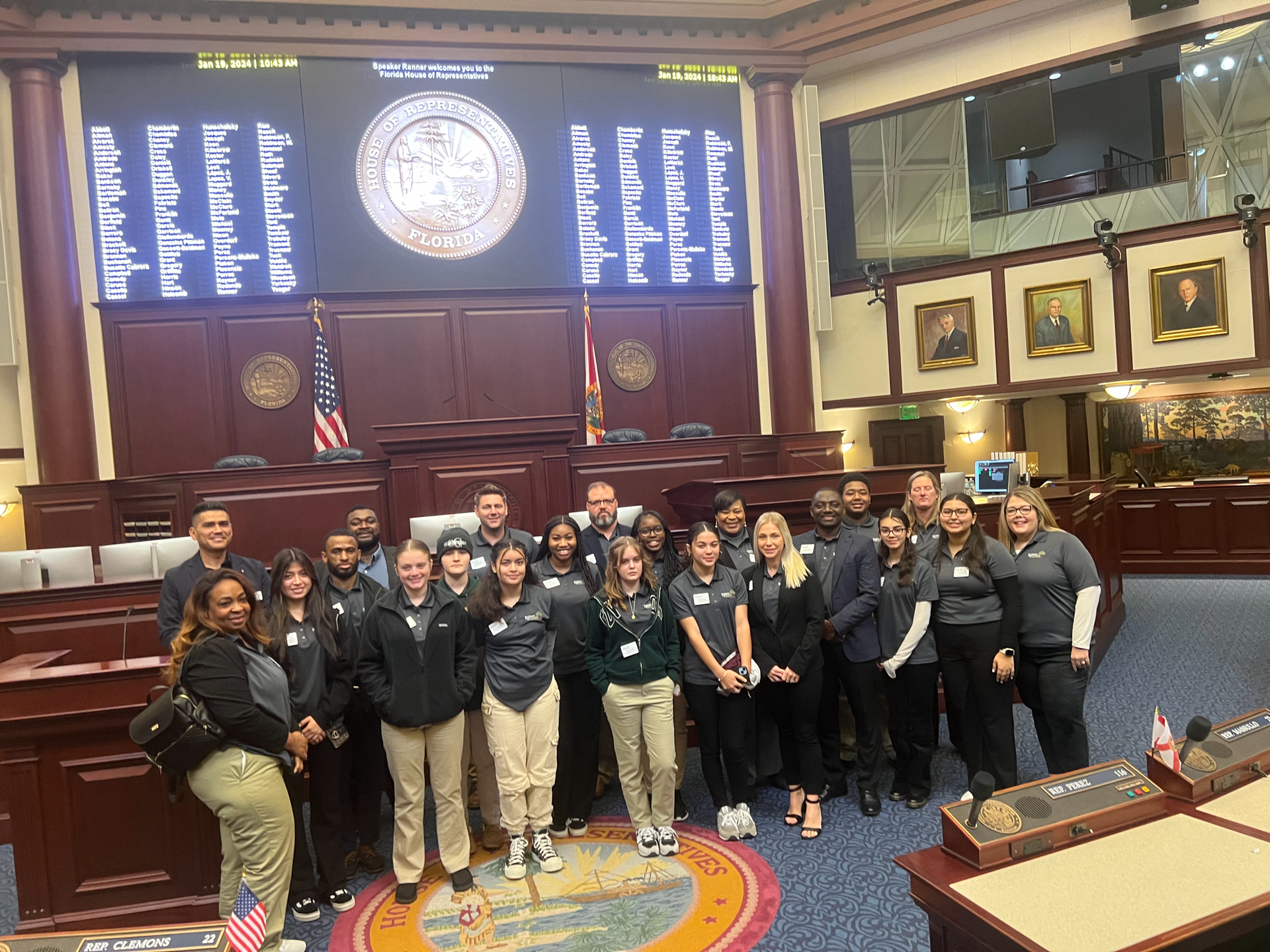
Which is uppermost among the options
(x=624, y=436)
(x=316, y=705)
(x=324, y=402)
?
(x=324, y=402)

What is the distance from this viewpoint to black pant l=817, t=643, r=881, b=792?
13.0 feet

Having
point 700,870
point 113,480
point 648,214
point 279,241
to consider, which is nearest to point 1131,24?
point 648,214

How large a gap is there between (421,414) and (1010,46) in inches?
308

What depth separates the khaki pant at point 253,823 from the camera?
2.74 metres

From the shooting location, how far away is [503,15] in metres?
8.92

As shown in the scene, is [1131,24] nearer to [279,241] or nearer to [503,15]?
[503,15]

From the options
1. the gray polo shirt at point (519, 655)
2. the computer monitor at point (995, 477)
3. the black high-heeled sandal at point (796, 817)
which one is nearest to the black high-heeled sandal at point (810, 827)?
the black high-heeled sandal at point (796, 817)

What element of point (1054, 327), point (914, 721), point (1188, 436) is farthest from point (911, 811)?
point (1188, 436)

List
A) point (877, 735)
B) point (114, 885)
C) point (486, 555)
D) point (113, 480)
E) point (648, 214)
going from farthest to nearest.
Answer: point (648, 214) < point (113, 480) < point (486, 555) < point (877, 735) < point (114, 885)

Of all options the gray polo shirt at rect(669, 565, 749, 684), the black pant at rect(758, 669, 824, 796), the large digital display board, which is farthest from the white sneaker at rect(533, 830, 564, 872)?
the large digital display board

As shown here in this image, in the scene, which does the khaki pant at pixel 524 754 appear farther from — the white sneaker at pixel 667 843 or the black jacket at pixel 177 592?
the black jacket at pixel 177 592

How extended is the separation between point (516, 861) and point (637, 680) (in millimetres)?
895

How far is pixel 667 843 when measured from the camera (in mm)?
3615

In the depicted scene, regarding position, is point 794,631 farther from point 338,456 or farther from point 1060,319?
point 1060,319
